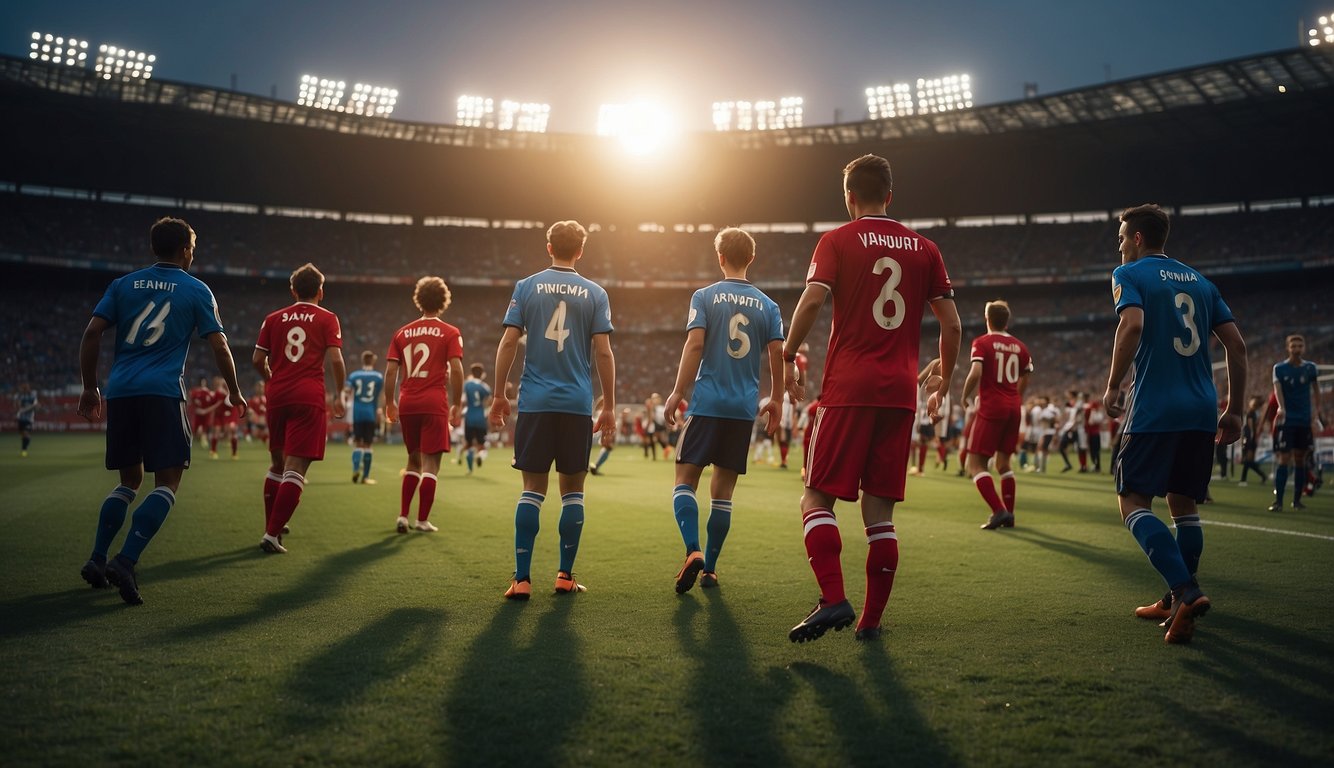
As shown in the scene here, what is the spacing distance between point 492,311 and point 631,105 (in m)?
14.7

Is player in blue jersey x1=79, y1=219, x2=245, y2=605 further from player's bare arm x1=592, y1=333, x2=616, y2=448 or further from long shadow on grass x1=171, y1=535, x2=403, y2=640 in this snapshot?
player's bare arm x1=592, y1=333, x2=616, y2=448

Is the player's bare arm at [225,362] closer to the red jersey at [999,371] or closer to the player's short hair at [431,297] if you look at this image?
the player's short hair at [431,297]

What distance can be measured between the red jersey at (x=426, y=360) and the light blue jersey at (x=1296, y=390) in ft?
34.5

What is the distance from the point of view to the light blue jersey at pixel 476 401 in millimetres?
15312

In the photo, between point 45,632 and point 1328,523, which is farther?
point 1328,523

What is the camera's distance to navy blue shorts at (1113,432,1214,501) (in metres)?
4.45

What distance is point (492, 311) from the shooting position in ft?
165

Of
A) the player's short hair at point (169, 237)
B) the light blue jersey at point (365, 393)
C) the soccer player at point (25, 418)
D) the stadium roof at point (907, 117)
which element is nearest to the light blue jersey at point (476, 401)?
the light blue jersey at point (365, 393)

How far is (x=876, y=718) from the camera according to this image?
3018 millimetres

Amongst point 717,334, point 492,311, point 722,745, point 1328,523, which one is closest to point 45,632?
point 722,745

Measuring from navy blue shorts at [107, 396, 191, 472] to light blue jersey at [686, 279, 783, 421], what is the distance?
3276 millimetres

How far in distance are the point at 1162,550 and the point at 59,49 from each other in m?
47.1

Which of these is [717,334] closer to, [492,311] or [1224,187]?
[492,311]

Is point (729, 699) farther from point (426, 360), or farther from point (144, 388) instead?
point (426, 360)
